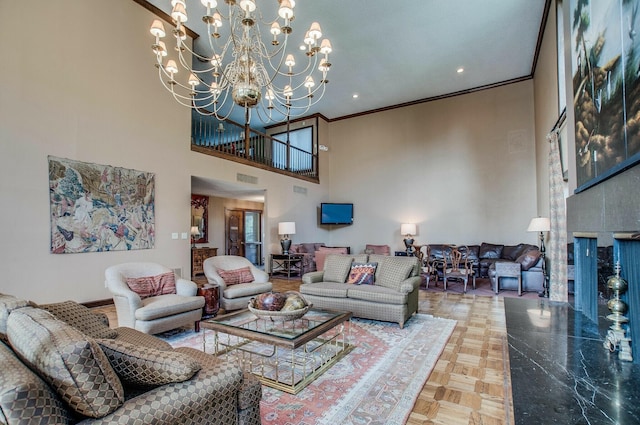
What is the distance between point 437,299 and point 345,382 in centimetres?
364

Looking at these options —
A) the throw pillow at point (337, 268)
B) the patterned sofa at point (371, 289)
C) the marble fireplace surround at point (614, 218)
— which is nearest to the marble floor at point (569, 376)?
the marble fireplace surround at point (614, 218)

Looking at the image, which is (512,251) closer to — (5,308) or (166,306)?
(166,306)

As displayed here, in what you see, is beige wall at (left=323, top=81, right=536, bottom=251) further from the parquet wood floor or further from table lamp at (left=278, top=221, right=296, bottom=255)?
the parquet wood floor

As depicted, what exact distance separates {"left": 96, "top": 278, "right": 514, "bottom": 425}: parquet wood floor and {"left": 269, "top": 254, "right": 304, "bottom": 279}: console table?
419cm

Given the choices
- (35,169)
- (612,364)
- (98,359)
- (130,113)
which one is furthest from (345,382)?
(130,113)

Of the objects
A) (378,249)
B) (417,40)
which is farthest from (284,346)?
(378,249)

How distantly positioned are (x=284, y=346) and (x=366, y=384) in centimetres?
→ 75

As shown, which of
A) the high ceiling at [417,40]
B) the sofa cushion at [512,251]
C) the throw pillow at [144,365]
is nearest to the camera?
the throw pillow at [144,365]

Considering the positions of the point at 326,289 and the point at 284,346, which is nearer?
the point at 284,346

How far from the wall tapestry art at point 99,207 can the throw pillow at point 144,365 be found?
417cm

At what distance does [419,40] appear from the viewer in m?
6.27

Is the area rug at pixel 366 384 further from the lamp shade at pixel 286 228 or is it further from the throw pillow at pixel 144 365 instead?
the lamp shade at pixel 286 228

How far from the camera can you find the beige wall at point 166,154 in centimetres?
416

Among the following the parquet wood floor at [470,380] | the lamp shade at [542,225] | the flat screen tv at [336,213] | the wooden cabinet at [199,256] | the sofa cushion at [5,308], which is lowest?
the parquet wood floor at [470,380]
